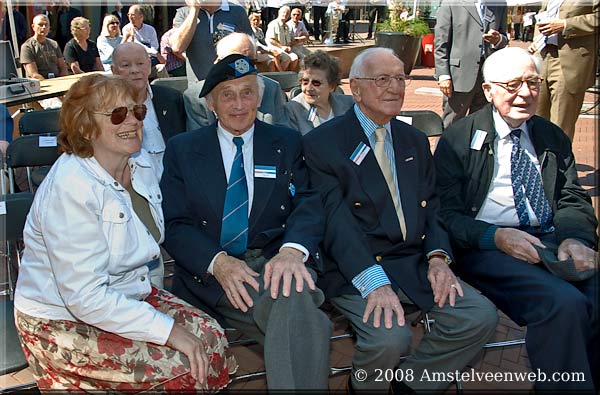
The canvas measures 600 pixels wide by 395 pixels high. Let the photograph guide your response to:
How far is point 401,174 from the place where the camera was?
2.94 meters

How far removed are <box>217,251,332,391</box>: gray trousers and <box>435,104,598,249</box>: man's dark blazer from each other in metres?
1.08

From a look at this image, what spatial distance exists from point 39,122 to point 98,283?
116 inches

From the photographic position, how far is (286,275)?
7.96ft

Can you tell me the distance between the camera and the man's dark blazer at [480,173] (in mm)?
3084

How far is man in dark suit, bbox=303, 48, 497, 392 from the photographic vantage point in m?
2.61

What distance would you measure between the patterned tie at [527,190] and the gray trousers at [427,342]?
2.12ft

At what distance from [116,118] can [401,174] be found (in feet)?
4.73

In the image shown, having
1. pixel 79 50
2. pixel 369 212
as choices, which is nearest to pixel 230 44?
→ pixel 369 212

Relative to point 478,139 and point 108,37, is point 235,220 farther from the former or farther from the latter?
point 108,37

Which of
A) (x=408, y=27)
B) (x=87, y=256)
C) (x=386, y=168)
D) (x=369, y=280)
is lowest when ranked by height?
(x=369, y=280)

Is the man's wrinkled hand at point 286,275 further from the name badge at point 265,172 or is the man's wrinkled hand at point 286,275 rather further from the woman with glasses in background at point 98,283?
the name badge at point 265,172

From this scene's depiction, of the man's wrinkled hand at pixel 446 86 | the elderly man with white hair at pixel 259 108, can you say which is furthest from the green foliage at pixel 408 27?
the elderly man with white hair at pixel 259 108

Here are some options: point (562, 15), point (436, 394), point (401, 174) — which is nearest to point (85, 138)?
point (401, 174)

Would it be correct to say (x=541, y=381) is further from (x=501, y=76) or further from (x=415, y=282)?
(x=501, y=76)
